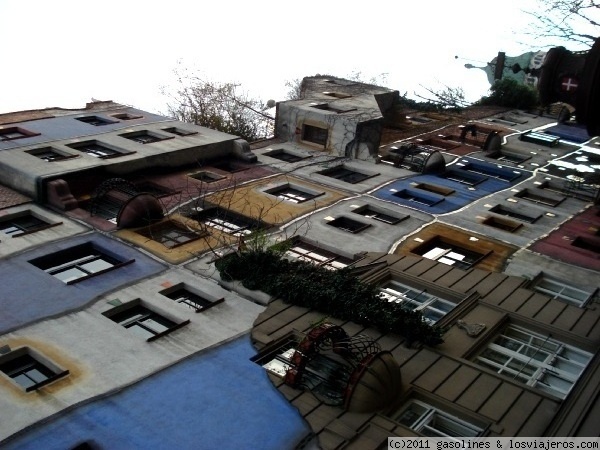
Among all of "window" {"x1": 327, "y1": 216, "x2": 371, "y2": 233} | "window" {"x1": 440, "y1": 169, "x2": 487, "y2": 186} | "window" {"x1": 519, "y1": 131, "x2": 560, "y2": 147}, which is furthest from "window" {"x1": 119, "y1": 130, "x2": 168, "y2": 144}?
"window" {"x1": 519, "y1": 131, "x2": 560, "y2": 147}

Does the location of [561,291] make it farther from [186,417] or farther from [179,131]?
[179,131]

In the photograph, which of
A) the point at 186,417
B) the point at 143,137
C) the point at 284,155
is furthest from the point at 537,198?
the point at 186,417

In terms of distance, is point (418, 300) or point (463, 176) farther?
point (463, 176)

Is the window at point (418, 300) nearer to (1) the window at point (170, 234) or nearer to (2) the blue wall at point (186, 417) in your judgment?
(2) the blue wall at point (186, 417)

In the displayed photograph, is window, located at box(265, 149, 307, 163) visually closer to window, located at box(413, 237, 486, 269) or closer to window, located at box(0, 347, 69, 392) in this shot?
window, located at box(413, 237, 486, 269)

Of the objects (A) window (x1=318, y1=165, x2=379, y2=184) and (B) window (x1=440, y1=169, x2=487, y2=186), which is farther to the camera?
(B) window (x1=440, y1=169, x2=487, y2=186)

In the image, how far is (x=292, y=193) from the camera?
119 ft

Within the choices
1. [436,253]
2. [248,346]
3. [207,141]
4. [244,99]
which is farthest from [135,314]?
[244,99]

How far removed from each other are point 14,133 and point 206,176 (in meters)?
11.5

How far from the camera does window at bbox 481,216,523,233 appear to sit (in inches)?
1310

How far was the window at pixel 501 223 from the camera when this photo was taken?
1310 inches

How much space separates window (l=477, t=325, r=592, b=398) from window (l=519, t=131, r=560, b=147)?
32382mm

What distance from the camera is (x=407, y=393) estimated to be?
59.9ft

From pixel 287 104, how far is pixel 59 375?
98.1 feet
